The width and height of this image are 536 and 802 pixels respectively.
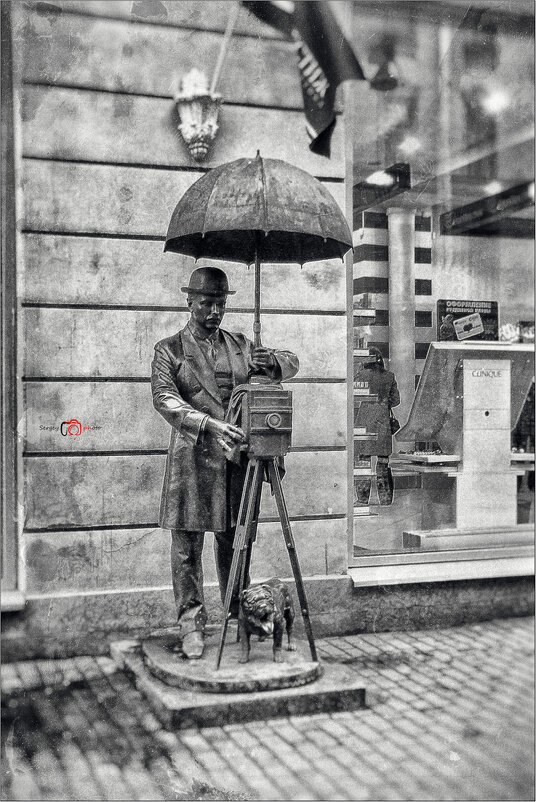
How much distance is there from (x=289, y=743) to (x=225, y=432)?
1702 millimetres

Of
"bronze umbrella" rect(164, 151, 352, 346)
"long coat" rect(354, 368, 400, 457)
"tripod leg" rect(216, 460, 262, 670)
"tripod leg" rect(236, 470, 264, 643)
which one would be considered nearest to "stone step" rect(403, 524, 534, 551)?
"long coat" rect(354, 368, 400, 457)

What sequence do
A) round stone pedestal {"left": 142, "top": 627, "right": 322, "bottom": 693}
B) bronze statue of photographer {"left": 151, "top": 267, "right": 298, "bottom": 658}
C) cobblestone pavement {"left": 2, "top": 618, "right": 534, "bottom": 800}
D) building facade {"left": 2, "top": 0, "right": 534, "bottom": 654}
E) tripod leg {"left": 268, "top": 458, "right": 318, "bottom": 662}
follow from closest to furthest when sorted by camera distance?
cobblestone pavement {"left": 2, "top": 618, "right": 534, "bottom": 800} → round stone pedestal {"left": 142, "top": 627, "right": 322, "bottom": 693} → tripod leg {"left": 268, "top": 458, "right": 318, "bottom": 662} → bronze statue of photographer {"left": 151, "top": 267, "right": 298, "bottom": 658} → building facade {"left": 2, "top": 0, "right": 534, "bottom": 654}

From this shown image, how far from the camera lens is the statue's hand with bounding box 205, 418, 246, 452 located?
4.48 m

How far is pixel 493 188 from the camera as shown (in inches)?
227

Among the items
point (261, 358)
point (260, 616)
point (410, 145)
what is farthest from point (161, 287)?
point (260, 616)

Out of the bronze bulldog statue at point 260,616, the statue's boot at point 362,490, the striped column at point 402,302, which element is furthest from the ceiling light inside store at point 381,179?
the bronze bulldog statue at point 260,616

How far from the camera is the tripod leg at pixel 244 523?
4.55 m

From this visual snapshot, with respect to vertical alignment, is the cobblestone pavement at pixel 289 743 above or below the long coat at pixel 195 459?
below

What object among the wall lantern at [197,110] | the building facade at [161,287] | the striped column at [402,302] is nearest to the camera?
the building facade at [161,287]

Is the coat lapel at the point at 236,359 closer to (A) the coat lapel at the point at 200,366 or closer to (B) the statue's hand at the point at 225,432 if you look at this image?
(A) the coat lapel at the point at 200,366

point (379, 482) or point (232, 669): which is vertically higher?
point (379, 482)

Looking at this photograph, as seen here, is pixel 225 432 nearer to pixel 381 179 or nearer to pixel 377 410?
pixel 377 410

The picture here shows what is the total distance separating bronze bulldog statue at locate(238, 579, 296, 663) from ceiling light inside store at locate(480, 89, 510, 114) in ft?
12.1

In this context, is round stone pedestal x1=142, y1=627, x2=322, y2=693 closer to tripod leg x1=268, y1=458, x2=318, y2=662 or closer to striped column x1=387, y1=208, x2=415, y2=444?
tripod leg x1=268, y1=458, x2=318, y2=662
